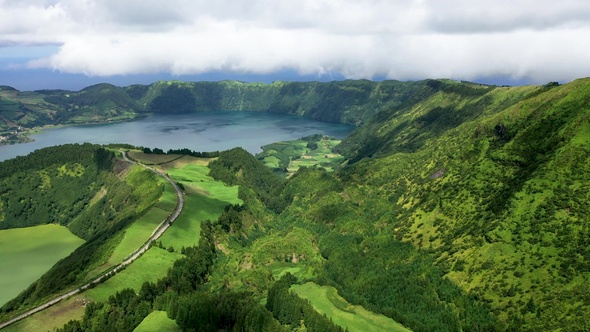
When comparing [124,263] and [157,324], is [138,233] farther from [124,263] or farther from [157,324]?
[157,324]

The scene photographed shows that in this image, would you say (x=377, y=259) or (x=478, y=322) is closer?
(x=478, y=322)

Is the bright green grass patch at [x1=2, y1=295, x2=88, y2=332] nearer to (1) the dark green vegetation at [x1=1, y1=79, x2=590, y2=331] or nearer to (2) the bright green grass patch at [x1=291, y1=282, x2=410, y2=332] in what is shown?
(1) the dark green vegetation at [x1=1, y1=79, x2=590, y2=331]

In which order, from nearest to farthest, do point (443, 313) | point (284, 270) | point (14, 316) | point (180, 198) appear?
point (14, 316) < point (443, 313) < point (284, 270) < point (180, 198)

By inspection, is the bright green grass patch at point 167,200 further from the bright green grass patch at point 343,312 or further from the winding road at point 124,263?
the bright green grass patch at point 343,312

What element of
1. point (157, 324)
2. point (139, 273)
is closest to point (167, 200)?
point (139, 273)

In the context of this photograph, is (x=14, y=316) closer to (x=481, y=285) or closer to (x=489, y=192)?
(x=481, y=285)

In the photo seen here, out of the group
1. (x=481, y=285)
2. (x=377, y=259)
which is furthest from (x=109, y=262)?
(x=481, y=285)

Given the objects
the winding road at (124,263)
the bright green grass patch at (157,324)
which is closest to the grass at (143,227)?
the winding road at (124,263)

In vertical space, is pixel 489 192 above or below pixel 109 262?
above
